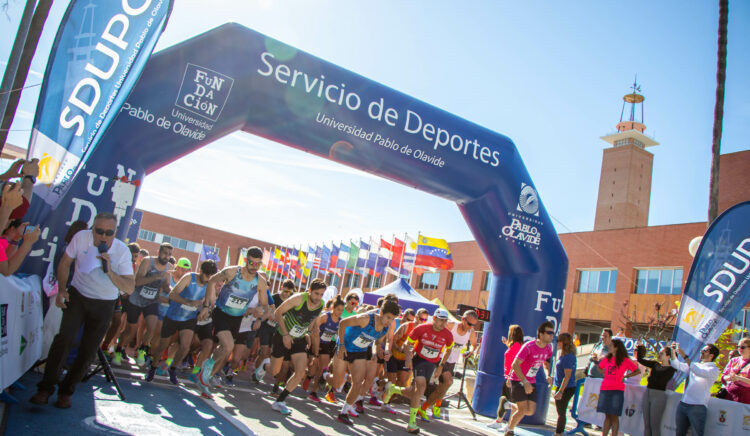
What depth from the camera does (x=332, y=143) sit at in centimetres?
870

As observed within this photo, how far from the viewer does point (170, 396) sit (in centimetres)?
647

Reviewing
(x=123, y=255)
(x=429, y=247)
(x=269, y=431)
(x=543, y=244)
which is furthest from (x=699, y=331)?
(x=429, y=247)

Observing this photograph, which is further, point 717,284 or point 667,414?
point 717,284

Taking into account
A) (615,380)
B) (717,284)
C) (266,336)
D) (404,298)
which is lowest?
(266,336)

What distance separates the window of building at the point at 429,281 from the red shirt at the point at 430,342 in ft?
104

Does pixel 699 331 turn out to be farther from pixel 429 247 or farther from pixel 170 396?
pixel 429 247

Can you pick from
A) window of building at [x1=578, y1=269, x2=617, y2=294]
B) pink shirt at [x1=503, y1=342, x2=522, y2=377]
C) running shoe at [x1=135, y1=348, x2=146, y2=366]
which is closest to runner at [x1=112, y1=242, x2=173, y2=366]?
running shoe at [x1=135, y1=348, x2=146, y2=366]

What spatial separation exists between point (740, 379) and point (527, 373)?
9.01ft

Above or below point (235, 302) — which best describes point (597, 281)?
above

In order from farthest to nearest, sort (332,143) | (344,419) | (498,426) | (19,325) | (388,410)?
(498,426) < (388,410) < (332,143) < (344,419) < (19,325)

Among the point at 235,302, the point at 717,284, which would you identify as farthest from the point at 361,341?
the point at 717,284

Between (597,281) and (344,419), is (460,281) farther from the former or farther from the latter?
(344,419)

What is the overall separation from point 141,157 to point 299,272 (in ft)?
→ 91.8

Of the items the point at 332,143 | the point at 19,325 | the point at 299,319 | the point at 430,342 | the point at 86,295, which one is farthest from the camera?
the point at 332,143
